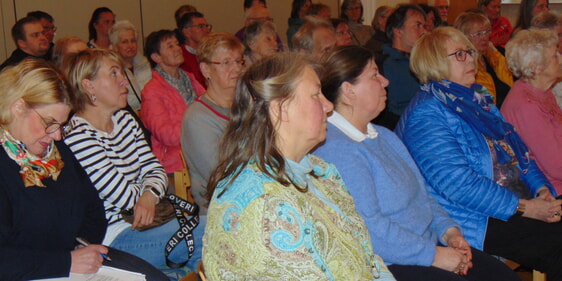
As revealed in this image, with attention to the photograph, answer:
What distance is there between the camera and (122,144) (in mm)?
2719

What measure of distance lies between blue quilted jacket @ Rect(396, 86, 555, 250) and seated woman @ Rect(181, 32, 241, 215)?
915 mm

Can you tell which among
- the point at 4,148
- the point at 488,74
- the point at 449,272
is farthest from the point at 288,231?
the point at 488,74

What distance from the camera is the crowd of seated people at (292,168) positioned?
5.10 feet

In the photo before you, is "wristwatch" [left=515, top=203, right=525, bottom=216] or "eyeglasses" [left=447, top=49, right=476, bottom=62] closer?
"wristwatch" [left=515, top=203, right=525, bottom=216]

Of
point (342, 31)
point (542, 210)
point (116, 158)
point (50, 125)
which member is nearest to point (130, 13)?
point (342, 31)

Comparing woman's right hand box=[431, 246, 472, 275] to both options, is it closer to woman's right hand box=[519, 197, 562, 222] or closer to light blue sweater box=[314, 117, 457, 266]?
light blue sweater box=[314, 117, 457, 266]

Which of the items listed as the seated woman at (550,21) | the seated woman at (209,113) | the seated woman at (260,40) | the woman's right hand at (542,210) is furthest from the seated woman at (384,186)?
the seated woman at (550,21)

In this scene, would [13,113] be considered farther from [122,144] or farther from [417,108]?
[417,108]

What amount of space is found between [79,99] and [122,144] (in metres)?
0.28

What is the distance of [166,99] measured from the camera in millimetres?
3857

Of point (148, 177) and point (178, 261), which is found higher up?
point (148, 177)

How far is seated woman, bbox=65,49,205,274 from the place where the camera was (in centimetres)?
249

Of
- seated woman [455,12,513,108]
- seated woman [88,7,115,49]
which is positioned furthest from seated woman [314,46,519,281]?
seated woman [88,7,115,49]

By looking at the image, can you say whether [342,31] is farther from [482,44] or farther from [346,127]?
[346,127]
